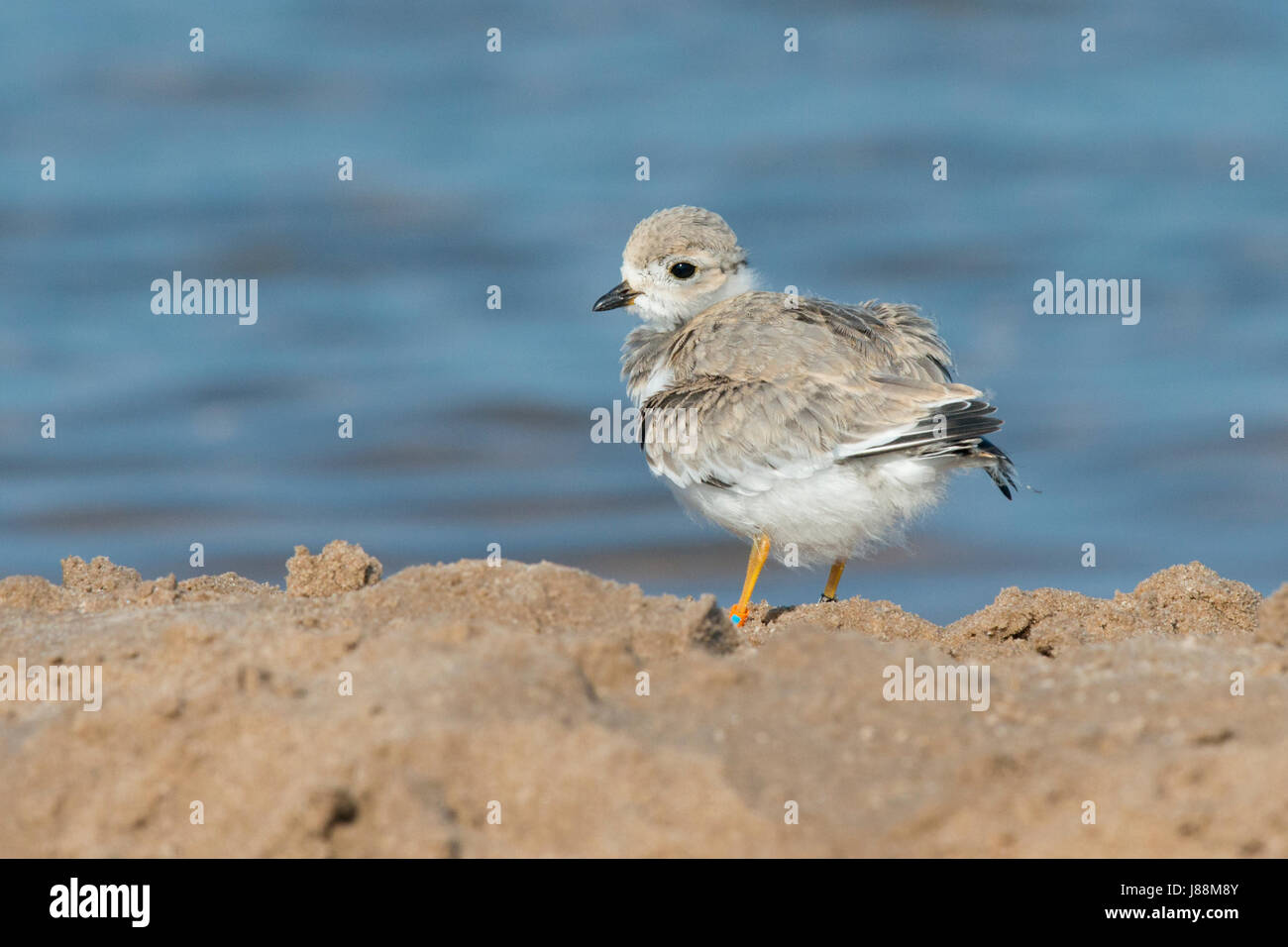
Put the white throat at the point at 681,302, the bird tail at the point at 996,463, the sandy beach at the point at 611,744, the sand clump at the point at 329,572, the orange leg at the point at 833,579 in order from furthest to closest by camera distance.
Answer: the white throat at the point at 681,302
the orange leg at the point at 833,579
the bird tail at the point at 996,463
the sand clump at the point at 329,572
the sandy beach at the point at 611,744

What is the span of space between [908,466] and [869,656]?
2.33 metres

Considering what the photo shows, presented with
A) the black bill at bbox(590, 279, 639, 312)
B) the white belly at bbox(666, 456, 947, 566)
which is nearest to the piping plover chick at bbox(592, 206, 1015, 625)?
the white belly at bbox(666, 456, 947, 566)

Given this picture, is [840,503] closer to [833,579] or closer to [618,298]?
[833,579]

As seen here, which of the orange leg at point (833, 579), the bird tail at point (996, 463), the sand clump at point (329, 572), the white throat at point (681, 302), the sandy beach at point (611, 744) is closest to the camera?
the sandy beach at point (611, 744)

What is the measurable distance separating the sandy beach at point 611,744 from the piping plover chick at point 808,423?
1.80 metres

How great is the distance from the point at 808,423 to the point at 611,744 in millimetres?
3192

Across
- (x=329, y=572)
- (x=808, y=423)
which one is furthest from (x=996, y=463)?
(x=329, y=572)

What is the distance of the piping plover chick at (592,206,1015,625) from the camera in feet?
20.7

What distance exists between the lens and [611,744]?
134 inches

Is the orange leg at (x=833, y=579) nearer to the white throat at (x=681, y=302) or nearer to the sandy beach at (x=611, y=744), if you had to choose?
the white throat at (x=681, y=302)

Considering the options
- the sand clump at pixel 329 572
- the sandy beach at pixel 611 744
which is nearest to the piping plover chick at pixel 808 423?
the sand clump at pixel 329 572

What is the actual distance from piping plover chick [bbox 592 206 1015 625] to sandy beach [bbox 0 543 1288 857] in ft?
5.89

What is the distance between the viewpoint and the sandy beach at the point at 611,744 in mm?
3273
